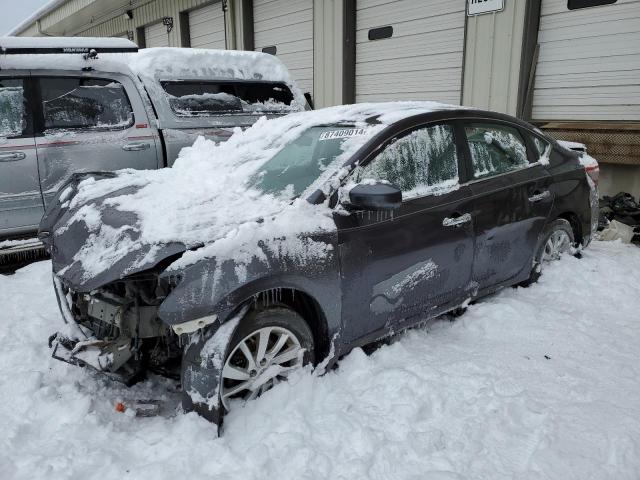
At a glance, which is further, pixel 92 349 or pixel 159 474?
pixel 92 349

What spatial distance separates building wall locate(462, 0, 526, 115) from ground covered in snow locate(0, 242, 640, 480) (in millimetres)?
5011

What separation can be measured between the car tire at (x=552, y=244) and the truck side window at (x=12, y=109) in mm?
4785

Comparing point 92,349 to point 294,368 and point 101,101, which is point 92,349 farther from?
point 101,101

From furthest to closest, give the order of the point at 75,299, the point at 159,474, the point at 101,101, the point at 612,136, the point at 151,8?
the point at 151,8 → the point at 612,136 → the point at 101,101 → the point at 75,299 → the point at 159,474

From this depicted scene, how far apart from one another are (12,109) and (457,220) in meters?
4.22

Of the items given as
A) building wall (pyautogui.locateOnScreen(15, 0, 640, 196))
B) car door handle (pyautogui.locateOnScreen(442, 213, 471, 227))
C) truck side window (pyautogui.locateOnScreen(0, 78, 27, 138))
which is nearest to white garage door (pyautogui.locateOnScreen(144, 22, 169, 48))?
building wall (pyautogui.locateOnScreen(15, 0, 640, 196))

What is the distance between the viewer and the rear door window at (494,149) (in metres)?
3.68

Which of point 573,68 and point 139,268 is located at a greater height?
point 573,68

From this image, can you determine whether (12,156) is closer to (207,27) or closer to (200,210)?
(200,210)

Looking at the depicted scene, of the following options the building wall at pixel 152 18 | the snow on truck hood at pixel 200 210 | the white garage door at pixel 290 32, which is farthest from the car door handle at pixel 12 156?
the building wall at pixel 152 18

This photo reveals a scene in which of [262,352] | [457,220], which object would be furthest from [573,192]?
[262,352]

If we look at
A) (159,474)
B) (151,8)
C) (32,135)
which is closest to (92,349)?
(159,474)

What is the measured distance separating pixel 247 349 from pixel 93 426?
862mm

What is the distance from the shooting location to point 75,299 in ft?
10.0
